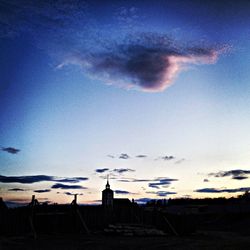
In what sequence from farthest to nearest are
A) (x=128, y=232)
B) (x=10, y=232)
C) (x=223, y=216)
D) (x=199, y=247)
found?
(x=223, y=216), (x=128, y=232), (x=10, y=232), (x=199, y=247)

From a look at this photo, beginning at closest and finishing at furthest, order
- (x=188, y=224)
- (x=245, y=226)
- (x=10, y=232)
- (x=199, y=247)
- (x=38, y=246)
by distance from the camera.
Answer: (x=38, y=246) → (x=199, y=247) → (x=10, y=232) → (x=188, y=224) → (x=245, y=226)

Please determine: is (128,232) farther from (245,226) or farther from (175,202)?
(175,202)

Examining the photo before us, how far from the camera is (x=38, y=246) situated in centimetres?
1725

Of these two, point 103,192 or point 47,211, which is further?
point 103,192

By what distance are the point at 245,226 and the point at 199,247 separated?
24.3 m

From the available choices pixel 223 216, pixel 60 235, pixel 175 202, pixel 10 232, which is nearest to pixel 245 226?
pixel 223 216

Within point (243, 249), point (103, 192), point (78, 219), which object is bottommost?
point (243, 249)

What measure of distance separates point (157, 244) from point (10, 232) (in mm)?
10250

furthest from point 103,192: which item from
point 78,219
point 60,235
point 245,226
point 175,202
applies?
point 175,202

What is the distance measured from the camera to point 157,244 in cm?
1906

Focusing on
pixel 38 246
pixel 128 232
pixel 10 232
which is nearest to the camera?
pixel 38 246

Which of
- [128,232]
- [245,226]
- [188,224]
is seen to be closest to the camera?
[128,232]

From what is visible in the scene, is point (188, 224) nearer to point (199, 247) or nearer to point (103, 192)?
point (103, 192)

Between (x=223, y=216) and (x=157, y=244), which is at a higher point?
(x=223, y=216)
